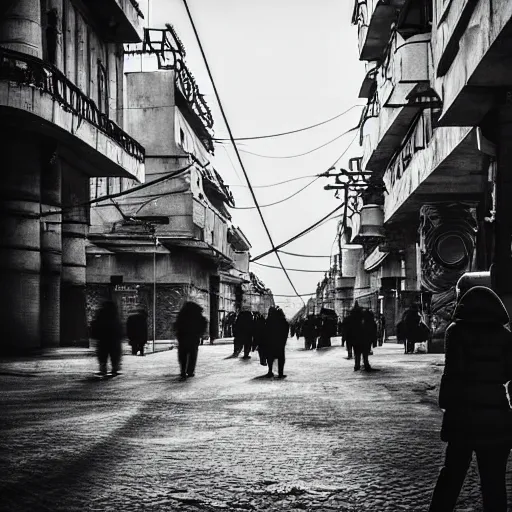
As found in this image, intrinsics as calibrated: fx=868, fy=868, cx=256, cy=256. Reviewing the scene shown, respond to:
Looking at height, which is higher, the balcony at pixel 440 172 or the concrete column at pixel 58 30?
the concrete column at pixel 58 30

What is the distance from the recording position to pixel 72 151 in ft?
86.1

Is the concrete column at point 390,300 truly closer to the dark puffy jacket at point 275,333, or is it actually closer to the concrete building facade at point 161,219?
the concrete building facade at point 161,219

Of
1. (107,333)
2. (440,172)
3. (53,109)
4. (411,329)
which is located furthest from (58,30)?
(411,329)

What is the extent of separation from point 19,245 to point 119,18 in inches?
474

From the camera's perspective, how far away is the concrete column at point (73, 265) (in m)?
28.4

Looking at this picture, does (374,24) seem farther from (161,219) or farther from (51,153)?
(161,219)

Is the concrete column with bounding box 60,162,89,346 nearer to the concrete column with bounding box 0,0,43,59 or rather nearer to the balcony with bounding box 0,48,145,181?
the balcony with bounding box 0,48,145,181

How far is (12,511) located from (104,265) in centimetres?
3983

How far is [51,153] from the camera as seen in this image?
965 inches

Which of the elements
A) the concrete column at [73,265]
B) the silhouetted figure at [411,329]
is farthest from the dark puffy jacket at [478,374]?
the concrete column at [73,265]

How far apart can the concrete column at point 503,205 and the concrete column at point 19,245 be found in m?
14.0

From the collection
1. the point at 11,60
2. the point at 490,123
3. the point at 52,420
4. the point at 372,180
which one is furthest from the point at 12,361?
the point at 372,180

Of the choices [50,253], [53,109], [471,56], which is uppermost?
[53,109]

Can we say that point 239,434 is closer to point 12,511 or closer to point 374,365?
point 12,511
